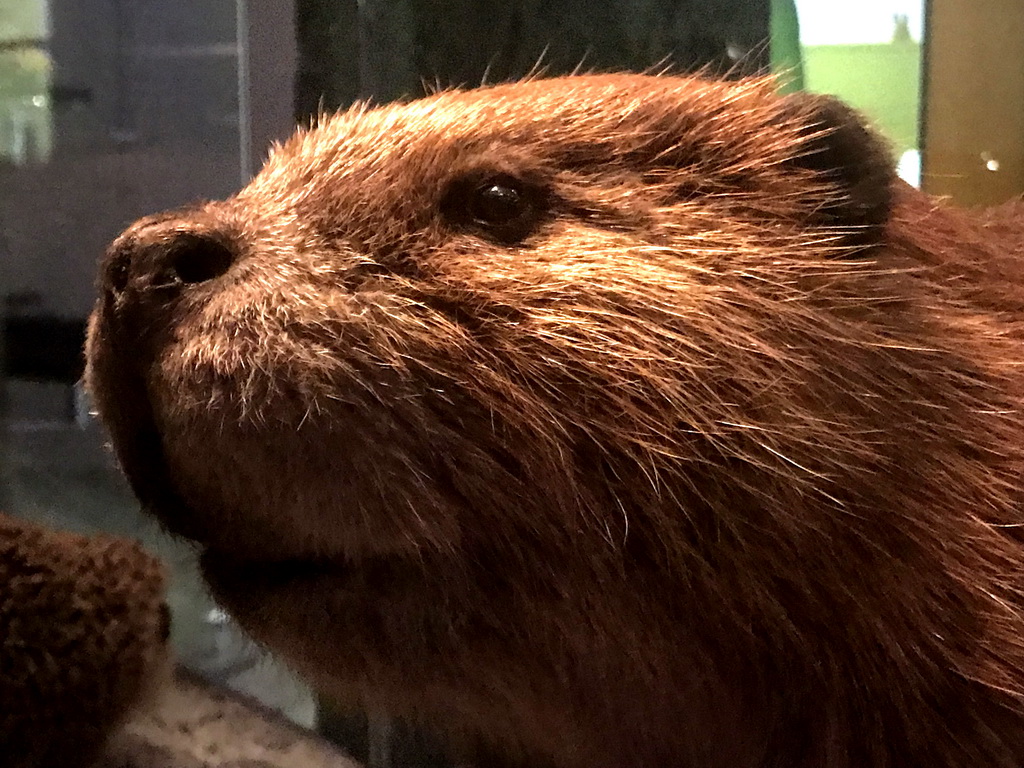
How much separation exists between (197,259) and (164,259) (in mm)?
23

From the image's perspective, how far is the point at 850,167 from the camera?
0.63 metres

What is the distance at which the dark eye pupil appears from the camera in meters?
0.60

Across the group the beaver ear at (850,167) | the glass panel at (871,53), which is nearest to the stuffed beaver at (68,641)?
the beaver ear at (850,167)

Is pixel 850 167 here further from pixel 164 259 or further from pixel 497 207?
→ pixel 164 259

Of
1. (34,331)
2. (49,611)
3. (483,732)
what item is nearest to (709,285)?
(483,732)

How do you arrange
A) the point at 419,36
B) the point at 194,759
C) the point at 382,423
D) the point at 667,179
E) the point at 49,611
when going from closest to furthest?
the point at 382,423 < the point at 667,179 < the point at 49,611 < the point at 194,759 < the point at 419,36

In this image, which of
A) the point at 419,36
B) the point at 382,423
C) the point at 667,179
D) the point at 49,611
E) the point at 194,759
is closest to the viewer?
the point at 382,423

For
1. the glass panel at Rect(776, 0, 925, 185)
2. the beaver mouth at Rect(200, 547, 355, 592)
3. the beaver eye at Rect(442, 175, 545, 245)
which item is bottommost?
the beaver mouth at Rect(200, 547, 355, 592)

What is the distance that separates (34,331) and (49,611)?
2.10 ft

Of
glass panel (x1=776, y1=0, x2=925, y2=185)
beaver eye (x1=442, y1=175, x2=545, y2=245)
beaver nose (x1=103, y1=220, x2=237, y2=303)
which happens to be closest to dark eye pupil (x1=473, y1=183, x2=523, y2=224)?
beaver eye (x1=442, y1=175, x2=545, y2=245)

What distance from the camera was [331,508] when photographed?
520 millimetres

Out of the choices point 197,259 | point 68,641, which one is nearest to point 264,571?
point 197,259

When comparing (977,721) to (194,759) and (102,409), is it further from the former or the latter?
(194,759)

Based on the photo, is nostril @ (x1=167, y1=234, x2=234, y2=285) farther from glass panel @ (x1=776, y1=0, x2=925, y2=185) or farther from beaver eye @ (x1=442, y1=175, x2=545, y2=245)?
glass panel @ (x1=776, y1=0, x2=925, y2=185)
